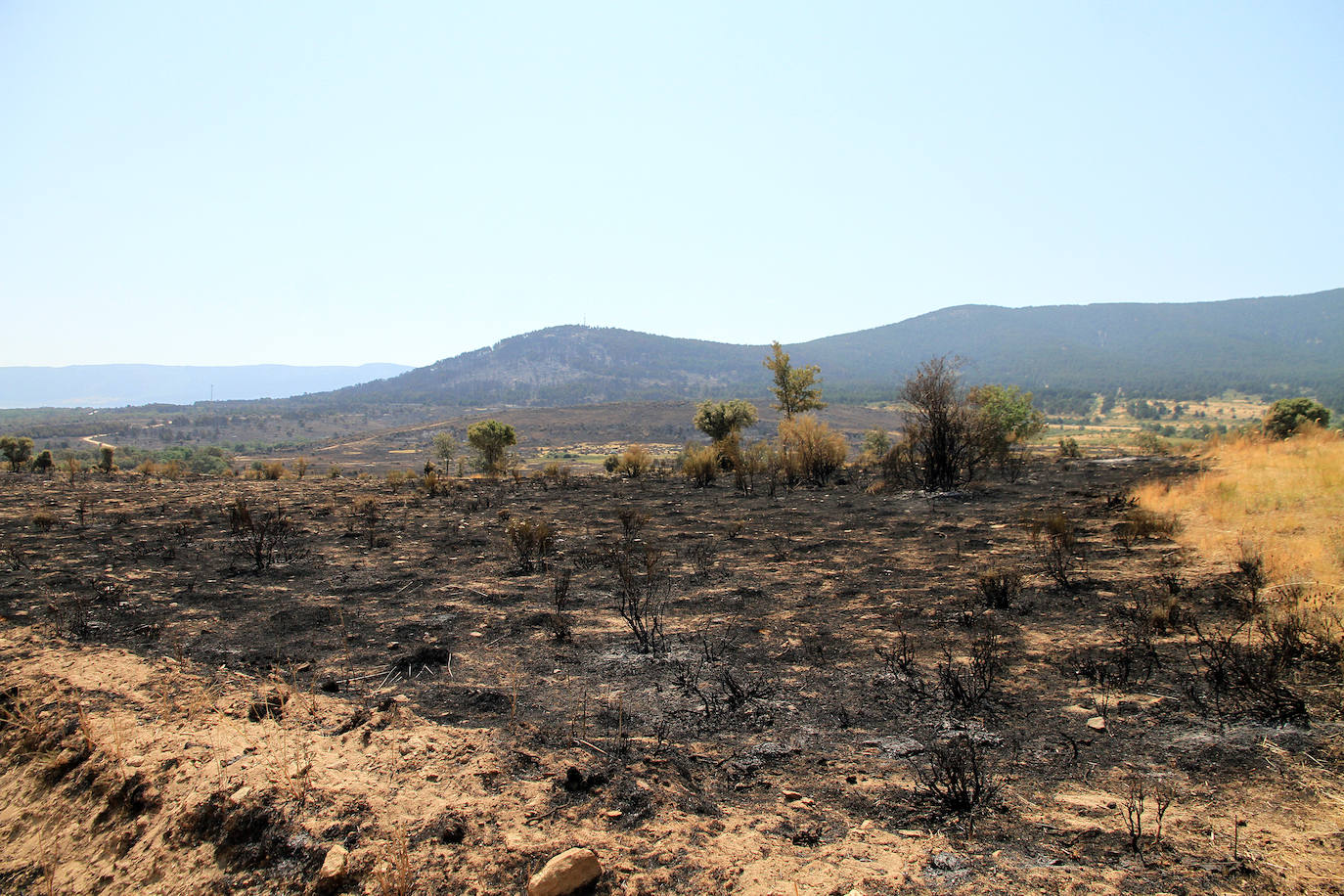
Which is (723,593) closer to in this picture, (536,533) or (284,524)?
(536,533)

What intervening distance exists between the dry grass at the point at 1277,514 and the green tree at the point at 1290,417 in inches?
492

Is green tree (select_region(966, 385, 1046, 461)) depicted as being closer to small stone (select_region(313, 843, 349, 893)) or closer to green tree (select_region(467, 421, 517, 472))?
green tree (select_region(467, 421, 517, 472))

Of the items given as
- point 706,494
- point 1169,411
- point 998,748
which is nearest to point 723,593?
point 998,748

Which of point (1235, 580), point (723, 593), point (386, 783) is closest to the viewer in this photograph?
point (386, 783)

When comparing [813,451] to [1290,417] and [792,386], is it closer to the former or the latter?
[792,386]

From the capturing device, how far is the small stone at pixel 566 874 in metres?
2.67

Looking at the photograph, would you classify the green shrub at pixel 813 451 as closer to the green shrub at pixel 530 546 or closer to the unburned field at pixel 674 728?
the unburned field at pixel 674 728

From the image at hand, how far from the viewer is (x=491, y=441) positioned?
3173 cm

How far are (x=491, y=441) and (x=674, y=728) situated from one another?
28942mm

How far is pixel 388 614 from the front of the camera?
23.2 ft

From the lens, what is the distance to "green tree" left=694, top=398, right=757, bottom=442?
107 feet

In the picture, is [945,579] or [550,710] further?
[945,579]

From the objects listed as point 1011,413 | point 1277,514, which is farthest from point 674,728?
point 1011,413

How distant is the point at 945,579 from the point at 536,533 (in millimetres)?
6475
